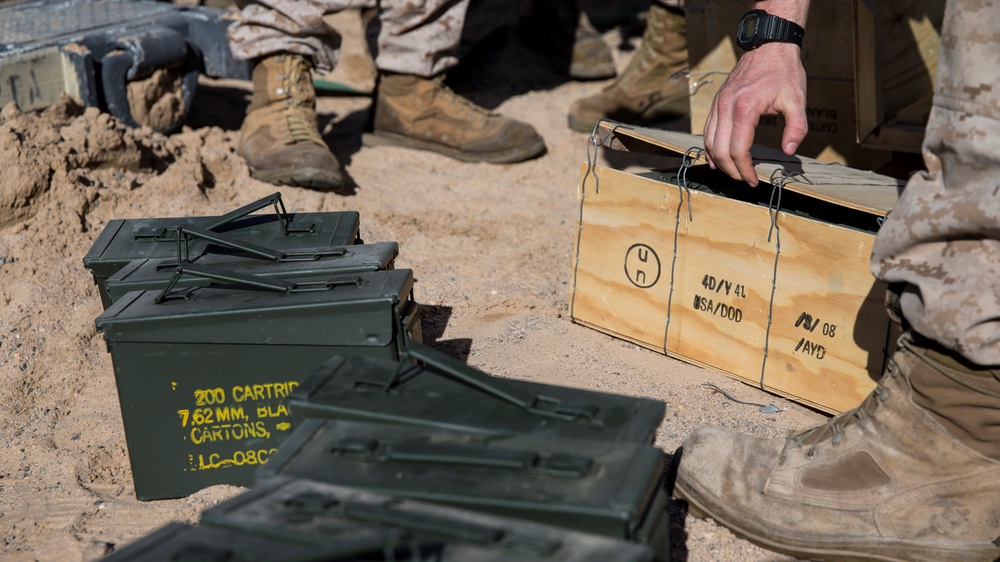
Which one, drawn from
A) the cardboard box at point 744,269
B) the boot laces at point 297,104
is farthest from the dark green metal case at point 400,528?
the boot laces at point 297,104

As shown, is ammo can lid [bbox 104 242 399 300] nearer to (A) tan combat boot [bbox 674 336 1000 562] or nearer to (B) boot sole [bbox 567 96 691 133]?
(A) tan combat boot [bbox 674 336 1000 562]

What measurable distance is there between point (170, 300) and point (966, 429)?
145 centimetres

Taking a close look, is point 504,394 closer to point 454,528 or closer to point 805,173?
point 454,528

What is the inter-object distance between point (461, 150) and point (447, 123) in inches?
5.3

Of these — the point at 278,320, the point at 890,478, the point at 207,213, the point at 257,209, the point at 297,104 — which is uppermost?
the point at 297,104

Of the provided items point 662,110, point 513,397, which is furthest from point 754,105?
point 662,110

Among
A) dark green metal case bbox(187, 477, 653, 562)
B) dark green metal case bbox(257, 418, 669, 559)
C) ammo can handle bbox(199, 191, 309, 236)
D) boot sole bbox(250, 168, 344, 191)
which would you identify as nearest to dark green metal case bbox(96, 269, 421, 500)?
ammo can handle bbox(199, 191, 309, 236)

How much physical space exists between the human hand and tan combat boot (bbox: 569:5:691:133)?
2655 millimetres

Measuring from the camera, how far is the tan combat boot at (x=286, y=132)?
3.53m

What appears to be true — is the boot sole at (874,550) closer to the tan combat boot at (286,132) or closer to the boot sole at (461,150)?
the tan combat boot at (286,132)

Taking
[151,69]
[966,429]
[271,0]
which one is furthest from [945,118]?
[151,69]

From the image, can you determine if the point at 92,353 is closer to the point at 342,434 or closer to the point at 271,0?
the point at 342,434

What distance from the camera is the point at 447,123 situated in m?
4.20

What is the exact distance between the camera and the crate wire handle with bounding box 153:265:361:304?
1788mm
